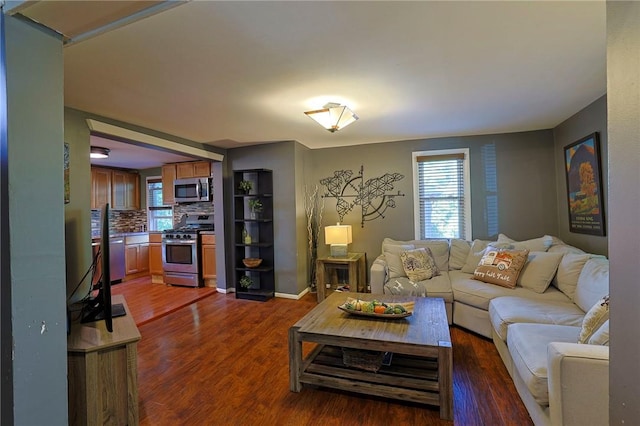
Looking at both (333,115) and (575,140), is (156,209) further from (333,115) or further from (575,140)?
(575,140)

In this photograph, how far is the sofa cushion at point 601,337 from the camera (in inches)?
56.8

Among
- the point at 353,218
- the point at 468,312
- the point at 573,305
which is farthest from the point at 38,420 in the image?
the point at 353,218

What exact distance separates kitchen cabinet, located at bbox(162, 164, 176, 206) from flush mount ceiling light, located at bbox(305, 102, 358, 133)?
356cm

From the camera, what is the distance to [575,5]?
1.48 m

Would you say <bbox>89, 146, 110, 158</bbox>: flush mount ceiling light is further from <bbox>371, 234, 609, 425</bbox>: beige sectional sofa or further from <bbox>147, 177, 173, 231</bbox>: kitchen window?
<bbox>371, 234, 609, 425</bbox>: beige sectional sofa

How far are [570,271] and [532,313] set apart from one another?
74 cm

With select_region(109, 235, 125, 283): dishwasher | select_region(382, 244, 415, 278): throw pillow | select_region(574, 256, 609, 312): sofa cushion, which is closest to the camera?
select_region(574, 256, 609, 312): sofa cushion

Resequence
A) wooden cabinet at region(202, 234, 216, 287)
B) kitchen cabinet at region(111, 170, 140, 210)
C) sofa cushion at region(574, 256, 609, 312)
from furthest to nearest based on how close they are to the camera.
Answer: kitchen cabinet at region(111, 170, 140, 210) < wooden cabinet at region(202, 234, 216, 287) < sofa cushion at region(574, 256, 609, 312)

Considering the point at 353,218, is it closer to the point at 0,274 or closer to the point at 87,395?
the point at 87,395

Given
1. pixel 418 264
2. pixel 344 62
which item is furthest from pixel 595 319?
pixel 344 62

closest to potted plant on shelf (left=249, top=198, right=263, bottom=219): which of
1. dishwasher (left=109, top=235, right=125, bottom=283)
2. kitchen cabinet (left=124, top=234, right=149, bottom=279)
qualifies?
dishwasher (left=109, top=235, right=125, bottom=283)

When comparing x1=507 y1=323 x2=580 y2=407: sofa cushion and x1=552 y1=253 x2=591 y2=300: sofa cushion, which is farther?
x1=552 y1=253 x2=591 y2=300: sofa cushion

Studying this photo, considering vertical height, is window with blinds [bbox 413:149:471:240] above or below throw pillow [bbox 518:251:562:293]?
above

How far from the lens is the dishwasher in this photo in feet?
17.0
